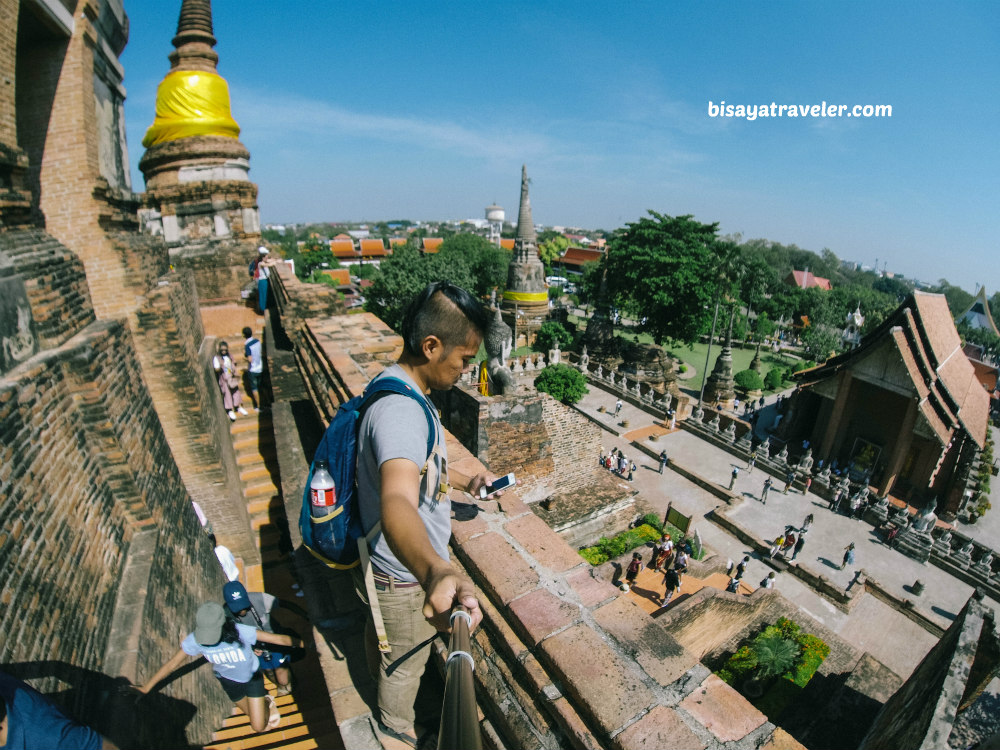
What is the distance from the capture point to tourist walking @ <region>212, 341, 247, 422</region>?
25.9 ft

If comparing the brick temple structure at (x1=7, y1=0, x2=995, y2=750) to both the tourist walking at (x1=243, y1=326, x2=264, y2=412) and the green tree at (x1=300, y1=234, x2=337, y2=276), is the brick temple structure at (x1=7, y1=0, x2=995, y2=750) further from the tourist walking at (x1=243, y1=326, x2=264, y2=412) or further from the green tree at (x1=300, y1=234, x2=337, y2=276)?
the green tree at (x1=300, y1=234, x2=337, y2=276)

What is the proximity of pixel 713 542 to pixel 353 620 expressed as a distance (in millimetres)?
13235

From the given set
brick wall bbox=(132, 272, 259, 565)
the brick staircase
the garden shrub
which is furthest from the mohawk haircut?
the garden shrub

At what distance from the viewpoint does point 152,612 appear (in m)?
3.90

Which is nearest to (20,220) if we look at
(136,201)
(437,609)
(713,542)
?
(136,201)

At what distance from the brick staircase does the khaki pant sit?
1034 millimetres

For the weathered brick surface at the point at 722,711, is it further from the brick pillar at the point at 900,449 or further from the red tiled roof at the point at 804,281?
the red tiled roof at the point at 804,281

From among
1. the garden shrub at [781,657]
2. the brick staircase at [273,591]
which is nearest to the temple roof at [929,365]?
the garden shrub at [781,657]

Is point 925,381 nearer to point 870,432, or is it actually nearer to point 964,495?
point 870,432

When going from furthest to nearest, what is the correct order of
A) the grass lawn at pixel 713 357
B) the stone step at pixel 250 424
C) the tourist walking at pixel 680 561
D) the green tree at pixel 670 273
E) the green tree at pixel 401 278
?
the grass lawn at pixel 713 357 → the green tree at pixel 401 278 → the green tree at pixel 670 273 → the tourist walking at pixel 680 561 → the stone step at pixel 250 424

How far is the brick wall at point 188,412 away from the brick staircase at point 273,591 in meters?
0.35

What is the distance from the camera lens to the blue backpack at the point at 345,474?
1.77m

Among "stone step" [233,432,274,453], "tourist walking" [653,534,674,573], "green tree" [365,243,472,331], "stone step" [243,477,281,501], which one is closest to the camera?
"stone step" [243,477,281,501]

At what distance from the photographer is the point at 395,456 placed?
158 cm
